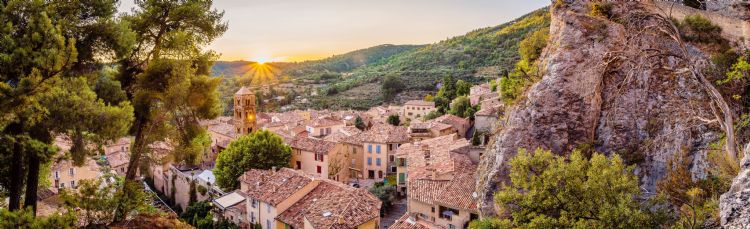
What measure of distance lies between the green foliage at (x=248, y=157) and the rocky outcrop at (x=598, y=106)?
17641 mm

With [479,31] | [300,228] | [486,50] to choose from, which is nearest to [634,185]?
[300,228]

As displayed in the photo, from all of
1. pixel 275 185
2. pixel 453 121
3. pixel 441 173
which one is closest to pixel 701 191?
pixel 441 173

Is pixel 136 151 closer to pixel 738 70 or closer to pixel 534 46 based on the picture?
pixel 738 70

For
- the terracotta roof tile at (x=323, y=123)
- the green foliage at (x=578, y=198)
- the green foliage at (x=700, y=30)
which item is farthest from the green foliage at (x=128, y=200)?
the terracotta roof tile at (x=323, y=123)

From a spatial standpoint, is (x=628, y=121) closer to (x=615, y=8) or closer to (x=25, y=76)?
(x=615, y=8)

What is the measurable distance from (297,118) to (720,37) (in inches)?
1840

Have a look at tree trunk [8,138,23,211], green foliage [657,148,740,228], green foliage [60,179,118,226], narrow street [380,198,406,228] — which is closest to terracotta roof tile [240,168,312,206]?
narrow street [380,198,406,228]

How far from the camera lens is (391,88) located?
263 feet

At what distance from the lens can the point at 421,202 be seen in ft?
71.0

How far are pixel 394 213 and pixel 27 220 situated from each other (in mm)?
21820

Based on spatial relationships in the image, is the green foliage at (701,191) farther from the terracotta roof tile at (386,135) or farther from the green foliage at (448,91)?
the green foliage at (448,91)

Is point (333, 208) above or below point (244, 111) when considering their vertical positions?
below

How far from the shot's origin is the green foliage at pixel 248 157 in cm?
3094

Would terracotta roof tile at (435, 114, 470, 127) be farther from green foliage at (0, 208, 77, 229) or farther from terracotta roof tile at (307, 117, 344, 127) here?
green foliage at (0, 208, 77, 229)
